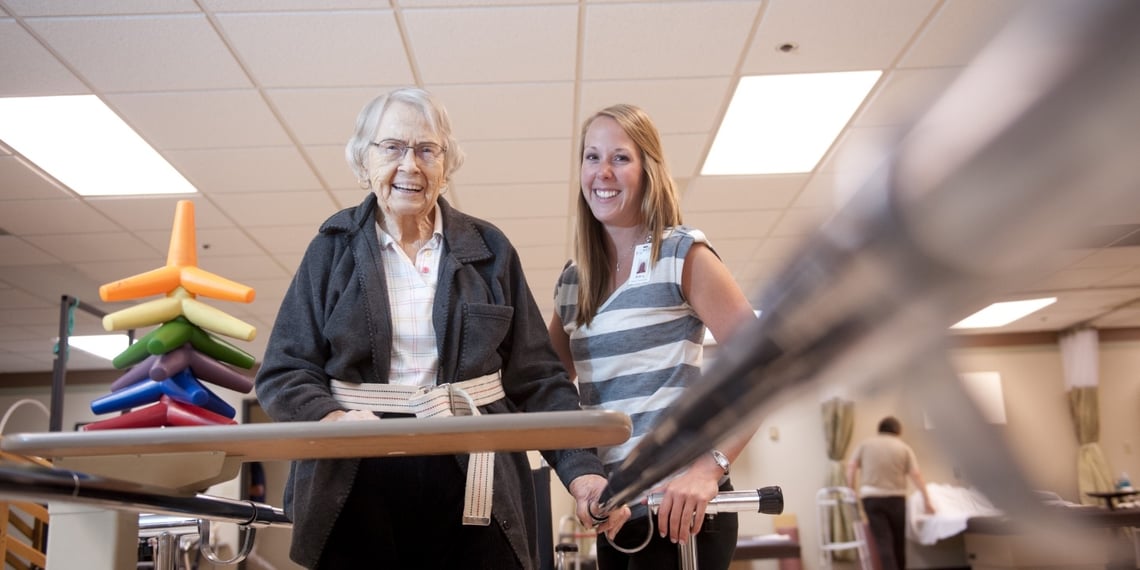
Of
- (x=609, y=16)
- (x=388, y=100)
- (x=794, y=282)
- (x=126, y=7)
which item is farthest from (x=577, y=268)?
(x=126, y=7)

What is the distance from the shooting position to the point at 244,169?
5004 mm

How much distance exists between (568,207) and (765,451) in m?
6.16

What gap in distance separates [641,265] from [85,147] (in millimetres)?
4095

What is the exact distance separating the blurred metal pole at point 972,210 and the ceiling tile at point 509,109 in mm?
4066

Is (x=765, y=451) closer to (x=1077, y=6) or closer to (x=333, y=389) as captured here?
(x=333, y=389)

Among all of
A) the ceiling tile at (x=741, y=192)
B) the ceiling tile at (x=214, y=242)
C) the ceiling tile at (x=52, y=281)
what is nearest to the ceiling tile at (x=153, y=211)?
the ceiling tile at (x=214, y=242)

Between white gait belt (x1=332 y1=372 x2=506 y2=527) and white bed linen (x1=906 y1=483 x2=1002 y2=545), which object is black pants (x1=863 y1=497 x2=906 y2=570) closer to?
white bed linen (x1=906 y1=483 x2=1002 y2=545)

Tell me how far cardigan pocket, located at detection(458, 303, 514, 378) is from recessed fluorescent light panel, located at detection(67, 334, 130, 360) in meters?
8.41

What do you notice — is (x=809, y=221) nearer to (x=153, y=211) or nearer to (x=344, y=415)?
(x=344, y=415)

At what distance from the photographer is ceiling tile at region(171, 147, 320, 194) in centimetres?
479

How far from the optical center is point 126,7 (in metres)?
3.46

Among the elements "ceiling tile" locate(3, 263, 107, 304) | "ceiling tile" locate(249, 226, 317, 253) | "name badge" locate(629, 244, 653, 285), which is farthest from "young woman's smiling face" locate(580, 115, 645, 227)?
"ceiling tile" locate(3, 263, 107, 304)

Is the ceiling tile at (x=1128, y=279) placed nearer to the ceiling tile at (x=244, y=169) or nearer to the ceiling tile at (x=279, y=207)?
the ceiling tile at (x=279, y=207)

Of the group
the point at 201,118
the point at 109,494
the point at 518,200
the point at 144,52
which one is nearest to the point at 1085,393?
the point at 518,200
